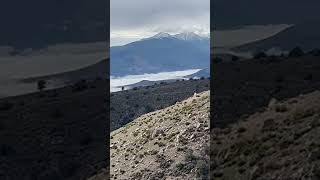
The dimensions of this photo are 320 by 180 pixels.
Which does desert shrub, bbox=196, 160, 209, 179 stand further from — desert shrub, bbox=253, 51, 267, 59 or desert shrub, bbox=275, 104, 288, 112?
desert shrub, bbox=253, 51, 267, 59

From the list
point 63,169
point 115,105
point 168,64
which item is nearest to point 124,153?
point 63,169

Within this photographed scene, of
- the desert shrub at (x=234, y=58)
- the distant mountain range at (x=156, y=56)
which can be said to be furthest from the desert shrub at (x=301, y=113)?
the distant mountain range at (x=156, y=56)

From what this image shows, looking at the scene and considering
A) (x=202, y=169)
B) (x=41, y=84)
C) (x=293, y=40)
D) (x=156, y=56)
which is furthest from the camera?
(x=156, y=56)

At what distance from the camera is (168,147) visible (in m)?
29.0

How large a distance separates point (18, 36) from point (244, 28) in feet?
33.1

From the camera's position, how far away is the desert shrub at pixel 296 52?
25661mm

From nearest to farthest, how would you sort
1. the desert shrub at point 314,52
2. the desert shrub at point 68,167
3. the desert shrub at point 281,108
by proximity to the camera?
the desert shrub at point 68,167, the desert shrub at point 281,108, the desert shrub at point 314,52

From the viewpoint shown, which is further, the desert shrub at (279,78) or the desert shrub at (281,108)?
the desert shrub at (279,78)

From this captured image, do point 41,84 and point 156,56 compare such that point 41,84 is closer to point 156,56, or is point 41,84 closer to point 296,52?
point 296,52

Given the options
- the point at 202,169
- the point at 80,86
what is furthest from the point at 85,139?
the point at 202,169

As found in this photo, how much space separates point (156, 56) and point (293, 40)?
513 feet

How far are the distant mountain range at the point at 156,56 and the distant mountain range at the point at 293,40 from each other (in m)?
105

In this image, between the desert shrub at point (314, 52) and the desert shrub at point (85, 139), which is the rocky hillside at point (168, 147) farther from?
the desert shrub at point (314, 52)

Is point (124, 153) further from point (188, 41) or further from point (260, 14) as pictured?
point (188, 41)
